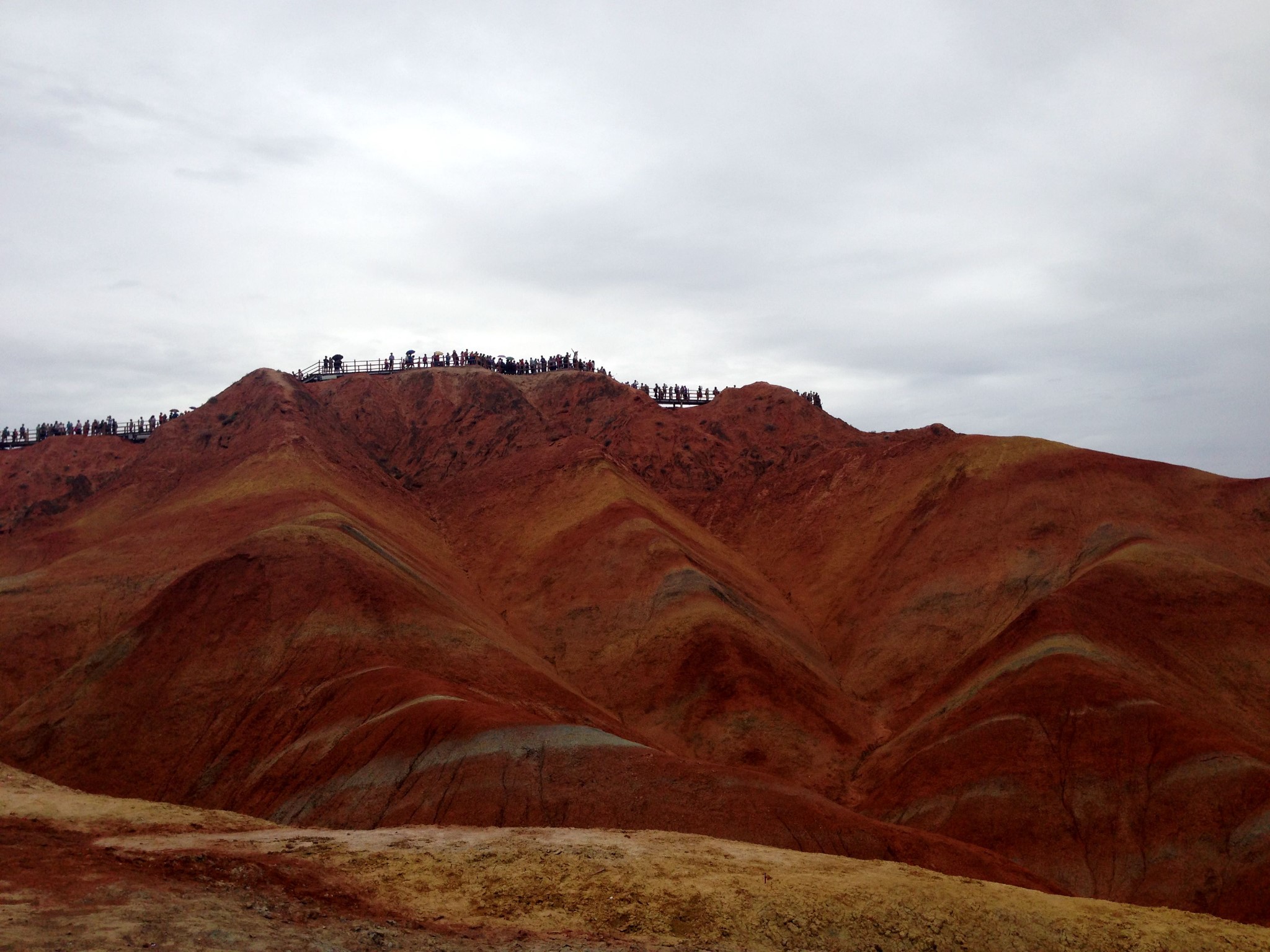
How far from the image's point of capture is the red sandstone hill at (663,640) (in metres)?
33.4

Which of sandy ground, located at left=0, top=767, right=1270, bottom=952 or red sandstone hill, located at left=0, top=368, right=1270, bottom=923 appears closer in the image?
sandy ground, located at left=0, top=767, right=1270, bottom=952

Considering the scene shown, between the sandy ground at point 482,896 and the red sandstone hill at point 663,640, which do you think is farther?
the red sandstone hill at point 663,640

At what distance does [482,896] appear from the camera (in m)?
19.6

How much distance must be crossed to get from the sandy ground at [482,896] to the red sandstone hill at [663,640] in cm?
788

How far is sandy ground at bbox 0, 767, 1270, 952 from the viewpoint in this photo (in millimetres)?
16375

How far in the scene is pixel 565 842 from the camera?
74.5ft

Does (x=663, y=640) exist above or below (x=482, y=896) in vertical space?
above

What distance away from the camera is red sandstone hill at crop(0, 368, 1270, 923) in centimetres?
3338

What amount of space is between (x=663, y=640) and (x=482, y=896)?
32.8m

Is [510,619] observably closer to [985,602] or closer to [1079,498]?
[985,602]

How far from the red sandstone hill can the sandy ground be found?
7.88m

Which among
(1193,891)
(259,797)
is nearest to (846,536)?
(1193,891)

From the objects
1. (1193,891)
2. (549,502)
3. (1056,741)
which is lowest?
(1193,891)

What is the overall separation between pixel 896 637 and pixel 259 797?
1322 inches
